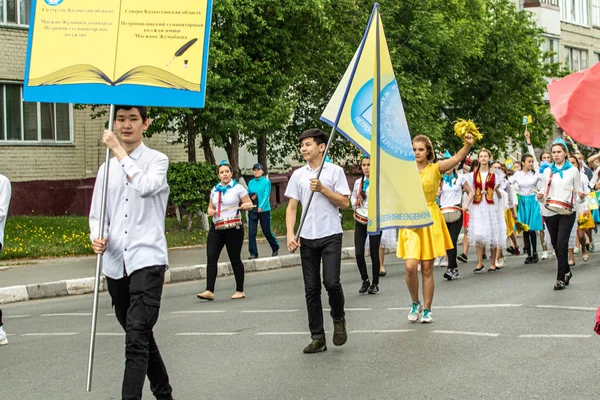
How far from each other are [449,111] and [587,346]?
29.1 m

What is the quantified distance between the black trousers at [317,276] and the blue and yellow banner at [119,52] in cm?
279

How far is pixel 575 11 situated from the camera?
183 ft

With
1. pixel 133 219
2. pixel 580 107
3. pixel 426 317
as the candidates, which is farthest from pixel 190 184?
pixel 580 107

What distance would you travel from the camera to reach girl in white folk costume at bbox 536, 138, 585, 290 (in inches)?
496

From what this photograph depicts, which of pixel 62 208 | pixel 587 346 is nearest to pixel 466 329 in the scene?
pixel 587 346

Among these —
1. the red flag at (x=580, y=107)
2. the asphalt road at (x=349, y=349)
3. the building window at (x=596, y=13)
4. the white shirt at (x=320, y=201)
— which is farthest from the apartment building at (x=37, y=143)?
the building window at (x=596, y=13)

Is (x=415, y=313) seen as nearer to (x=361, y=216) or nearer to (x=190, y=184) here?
(x=361, y=216)

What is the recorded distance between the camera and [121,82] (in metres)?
6.08

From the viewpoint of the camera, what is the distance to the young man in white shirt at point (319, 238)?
334 inches

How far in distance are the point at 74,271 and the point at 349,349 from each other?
9.08 m

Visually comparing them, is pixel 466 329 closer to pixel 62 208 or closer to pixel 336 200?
pixel 336 200

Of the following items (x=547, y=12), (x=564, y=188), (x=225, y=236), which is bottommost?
(x=225, y=236)

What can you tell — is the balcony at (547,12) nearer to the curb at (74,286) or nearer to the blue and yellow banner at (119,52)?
the curb at (74,286)

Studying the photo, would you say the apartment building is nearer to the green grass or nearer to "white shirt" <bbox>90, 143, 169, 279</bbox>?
the green grass
